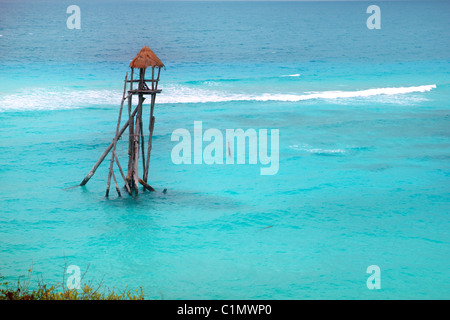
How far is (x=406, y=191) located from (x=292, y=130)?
10.5 m

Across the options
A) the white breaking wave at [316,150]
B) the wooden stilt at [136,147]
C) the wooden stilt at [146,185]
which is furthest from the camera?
the white breaking wave at [316,150]

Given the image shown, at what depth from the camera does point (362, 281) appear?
1266 centimetres

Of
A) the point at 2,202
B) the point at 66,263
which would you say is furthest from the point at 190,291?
the point at 2,202

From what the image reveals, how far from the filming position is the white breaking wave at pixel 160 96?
36.5 meters

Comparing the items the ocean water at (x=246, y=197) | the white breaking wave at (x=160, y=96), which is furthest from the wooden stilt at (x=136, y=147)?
the white breaking wave at (x=160, y=96)

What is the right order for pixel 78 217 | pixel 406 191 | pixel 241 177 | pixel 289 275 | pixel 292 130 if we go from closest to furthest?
pixel 289 275, pixel 78 217, pixel 406 191, pixel 241 177, pixel 292 130

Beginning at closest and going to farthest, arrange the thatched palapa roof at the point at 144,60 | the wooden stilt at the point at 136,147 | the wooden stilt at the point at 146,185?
the thatched palapa roof at the point at 144,60, the wooden stilt at the point at 136,147, the wooden stilt at the point at 146,185

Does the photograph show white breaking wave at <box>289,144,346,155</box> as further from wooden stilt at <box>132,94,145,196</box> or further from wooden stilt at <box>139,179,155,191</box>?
wooden stilt at <box>132,94,145,196</box>

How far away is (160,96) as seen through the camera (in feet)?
133

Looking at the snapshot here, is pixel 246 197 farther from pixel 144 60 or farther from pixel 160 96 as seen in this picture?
pixel 160 96

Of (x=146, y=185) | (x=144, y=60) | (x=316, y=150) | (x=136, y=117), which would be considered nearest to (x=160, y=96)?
(x=316, y=150)

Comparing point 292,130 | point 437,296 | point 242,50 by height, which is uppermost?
point 242,50

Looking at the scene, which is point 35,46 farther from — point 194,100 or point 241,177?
point 241,177

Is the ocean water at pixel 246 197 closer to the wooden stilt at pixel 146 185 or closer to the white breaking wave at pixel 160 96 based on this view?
the white breaking wave at pixel 160 96
